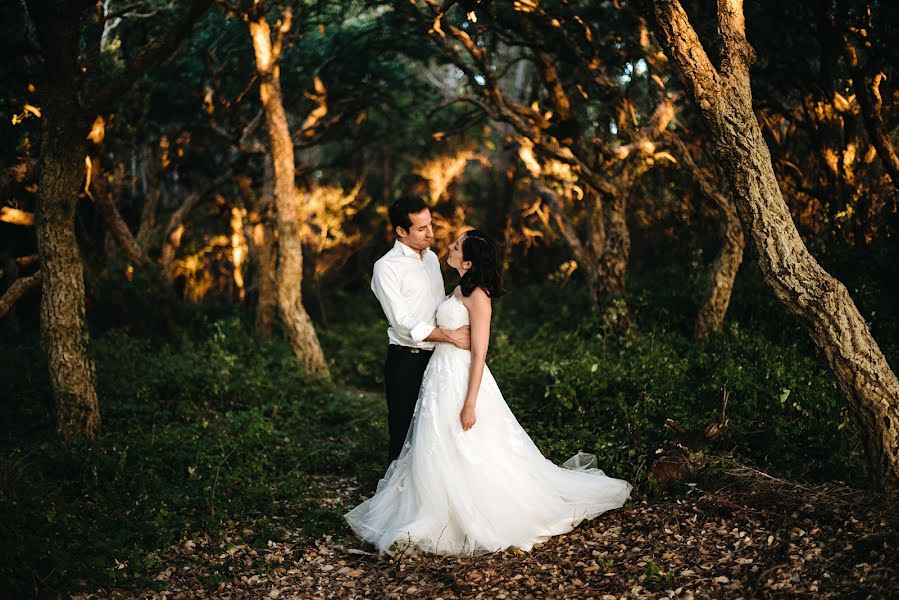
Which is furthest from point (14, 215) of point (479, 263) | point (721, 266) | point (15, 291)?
point (721, 266)

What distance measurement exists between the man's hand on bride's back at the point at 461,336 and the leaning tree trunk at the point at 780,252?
2.00 m

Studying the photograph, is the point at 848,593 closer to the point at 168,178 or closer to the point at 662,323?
the point at 662,323

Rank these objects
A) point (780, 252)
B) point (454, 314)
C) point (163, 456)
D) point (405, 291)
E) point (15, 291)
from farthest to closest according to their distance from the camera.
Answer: point (15, 291), point (163, 456), point (405, 291), point (454, 314), point (780, 252)

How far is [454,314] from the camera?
4887 millimetres

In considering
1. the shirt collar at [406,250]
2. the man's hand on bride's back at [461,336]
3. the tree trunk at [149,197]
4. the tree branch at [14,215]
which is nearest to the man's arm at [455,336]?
the man's hand on bride's back at [461,336]

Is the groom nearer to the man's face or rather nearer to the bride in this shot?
the man's face

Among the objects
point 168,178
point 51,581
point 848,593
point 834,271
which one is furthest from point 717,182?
point 168,178

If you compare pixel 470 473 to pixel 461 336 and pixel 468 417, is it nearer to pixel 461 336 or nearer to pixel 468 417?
pixel 468 417

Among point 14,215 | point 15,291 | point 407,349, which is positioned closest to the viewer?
point 407,349

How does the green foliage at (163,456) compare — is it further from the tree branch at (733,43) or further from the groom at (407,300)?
the tree branch at (733,43)

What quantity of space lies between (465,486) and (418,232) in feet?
6.14

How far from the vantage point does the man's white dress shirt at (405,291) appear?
515cm

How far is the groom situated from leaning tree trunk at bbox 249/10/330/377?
4.32 m

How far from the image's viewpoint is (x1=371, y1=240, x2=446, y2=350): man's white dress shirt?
5.15 m
